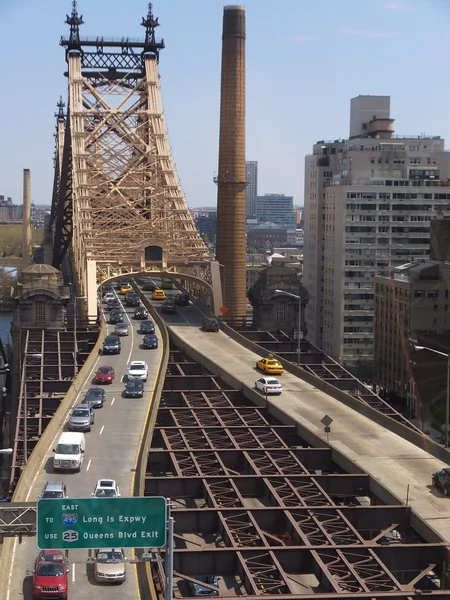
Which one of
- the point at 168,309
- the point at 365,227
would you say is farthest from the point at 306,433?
the point at 365,227

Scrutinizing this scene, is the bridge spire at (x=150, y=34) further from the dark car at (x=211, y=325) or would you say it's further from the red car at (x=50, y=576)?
the red car at (x=50, y=576)

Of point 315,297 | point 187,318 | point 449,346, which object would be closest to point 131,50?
point 315,297

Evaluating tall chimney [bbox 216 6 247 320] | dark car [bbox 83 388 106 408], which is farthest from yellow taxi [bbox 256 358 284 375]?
tall chimney [bbox 216 6 247 320]

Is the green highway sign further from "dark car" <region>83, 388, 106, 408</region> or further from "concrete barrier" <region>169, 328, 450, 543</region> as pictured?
"dark car" <region>83, 388, 106, 408</region>

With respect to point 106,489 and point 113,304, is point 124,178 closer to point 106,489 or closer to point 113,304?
point 113,304

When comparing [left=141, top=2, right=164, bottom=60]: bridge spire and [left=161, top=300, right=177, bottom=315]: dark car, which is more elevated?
[left=141, top=2, right=164, bottom=60]: bridge spire
